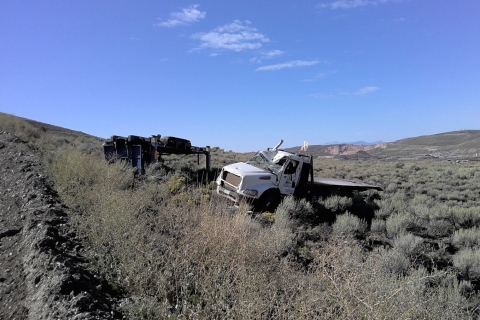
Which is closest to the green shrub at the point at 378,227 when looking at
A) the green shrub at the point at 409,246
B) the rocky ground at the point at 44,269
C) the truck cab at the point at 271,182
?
the green shrub at the point at 409,246

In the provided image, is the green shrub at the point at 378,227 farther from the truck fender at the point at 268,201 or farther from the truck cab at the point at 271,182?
the truck fender at the point at 268,201

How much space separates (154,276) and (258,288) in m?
1.41

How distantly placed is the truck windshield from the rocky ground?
270 inches

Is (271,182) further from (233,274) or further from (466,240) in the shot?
(233,274)

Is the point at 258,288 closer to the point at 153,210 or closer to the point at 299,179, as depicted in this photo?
the point at 153,210

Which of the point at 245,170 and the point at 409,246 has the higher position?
the point at 245,170

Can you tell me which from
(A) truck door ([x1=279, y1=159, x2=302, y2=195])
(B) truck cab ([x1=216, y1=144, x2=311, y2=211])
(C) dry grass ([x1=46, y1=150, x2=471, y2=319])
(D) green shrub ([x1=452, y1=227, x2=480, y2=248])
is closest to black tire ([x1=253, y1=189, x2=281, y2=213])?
(B) truck cab ([x1=216, y1=144, x2=311, y2=211])

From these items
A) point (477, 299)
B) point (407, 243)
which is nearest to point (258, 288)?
point (477, 299)

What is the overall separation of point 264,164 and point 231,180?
169 cm

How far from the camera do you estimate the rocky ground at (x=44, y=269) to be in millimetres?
3484

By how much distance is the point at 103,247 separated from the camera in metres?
5.05

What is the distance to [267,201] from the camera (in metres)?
11.2

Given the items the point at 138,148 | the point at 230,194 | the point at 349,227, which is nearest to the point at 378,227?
the point at 349,227

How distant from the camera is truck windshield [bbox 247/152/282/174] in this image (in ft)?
38.4
